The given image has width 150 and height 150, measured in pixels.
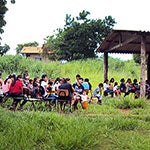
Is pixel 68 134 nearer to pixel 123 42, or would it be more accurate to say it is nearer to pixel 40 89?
pixel 40 89

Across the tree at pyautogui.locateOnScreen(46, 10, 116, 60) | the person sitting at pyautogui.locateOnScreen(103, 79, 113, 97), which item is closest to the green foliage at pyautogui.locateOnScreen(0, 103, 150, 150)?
the person sitting at pyautogui.locateOnScreen(103, 79, 113, 97)

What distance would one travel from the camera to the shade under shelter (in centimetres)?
1489

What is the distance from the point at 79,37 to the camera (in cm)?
3856

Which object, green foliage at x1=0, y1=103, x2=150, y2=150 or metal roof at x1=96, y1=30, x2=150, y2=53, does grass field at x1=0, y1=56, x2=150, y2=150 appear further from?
metal roof at x1=96, y1=30, x2=150, y2=53

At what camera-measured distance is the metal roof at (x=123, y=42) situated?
15.4 metres

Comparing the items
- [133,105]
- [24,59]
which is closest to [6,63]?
[24,59]

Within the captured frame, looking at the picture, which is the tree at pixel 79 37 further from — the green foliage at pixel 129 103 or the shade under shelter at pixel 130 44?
the green foliage at pixel 129 103

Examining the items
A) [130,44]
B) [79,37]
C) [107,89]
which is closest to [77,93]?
[107,89]

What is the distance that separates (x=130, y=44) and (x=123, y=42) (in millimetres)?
1994


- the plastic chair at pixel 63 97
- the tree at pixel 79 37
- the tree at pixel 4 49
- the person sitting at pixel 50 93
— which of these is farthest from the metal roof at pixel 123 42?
the tree at pixel 4 49

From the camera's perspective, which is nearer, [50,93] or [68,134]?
[68,134]

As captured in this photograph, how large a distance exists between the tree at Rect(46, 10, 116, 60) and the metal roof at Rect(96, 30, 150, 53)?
18.4 meters

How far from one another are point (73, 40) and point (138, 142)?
32.0 m

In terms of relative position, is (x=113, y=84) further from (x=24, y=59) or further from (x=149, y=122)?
(x=24, y=59)
